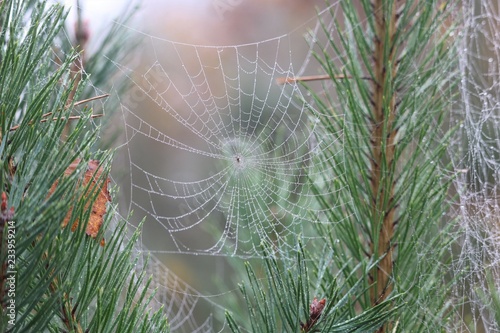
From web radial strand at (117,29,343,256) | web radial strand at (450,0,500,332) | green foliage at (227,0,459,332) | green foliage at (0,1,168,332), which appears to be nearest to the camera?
green foliage at (0,1,168,332)

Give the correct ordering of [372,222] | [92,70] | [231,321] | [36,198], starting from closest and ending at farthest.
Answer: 1. [36,198]
2. [231,321]
3. [372,222]
4. [92,70]

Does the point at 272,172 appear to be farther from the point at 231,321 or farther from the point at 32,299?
the point at 32,299

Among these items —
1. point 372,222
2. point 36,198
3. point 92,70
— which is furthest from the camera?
point 92,70

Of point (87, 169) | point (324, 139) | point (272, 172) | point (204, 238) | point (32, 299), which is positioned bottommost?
point (32, 299)

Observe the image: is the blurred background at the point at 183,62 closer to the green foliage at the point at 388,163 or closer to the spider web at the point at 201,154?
the spider web at the point at 201,154

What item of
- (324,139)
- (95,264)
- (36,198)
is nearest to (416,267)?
(324,139)

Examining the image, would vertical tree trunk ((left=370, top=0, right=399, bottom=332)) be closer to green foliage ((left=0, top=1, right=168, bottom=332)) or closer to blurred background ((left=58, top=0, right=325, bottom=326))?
green foliage ((left=0, top=1, right=168, bottom=332))

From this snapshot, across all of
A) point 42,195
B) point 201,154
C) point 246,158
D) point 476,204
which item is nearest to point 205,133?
point 201,154

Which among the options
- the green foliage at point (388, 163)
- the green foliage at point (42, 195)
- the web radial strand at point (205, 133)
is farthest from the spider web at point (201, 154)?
the green foliage at point (42, 195)

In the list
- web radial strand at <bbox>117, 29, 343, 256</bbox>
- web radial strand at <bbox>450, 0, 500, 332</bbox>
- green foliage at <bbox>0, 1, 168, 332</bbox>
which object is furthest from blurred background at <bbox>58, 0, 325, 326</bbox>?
green foliage at <bbox>0, 1, 168, 332</bbox>
